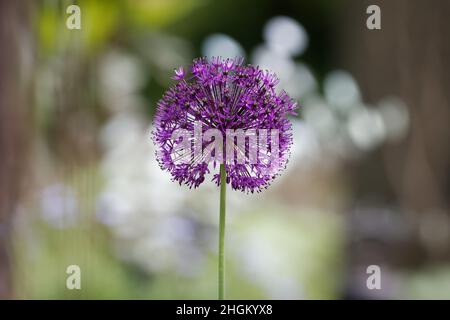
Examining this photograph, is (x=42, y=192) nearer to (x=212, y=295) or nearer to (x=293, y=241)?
(x=212, y=295)

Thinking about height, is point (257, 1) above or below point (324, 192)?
above

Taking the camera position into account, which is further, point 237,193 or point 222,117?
point 237,193

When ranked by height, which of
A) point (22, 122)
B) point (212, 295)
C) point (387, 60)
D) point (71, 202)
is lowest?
point (212, 295)

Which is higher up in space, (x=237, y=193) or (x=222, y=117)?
(x=222, y=117)
